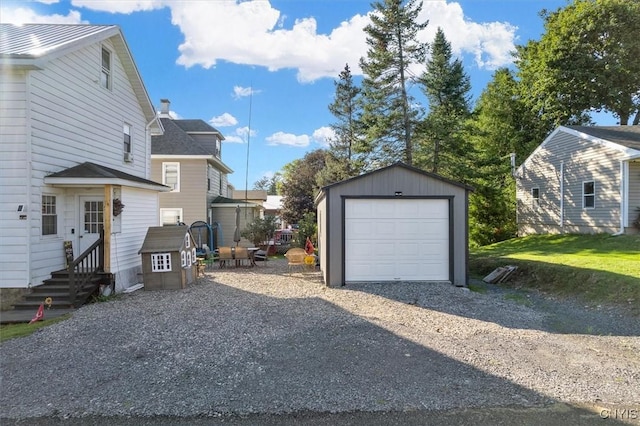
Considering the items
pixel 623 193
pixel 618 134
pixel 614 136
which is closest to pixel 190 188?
pixel 623 193

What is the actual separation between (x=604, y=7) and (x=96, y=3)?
31.7m

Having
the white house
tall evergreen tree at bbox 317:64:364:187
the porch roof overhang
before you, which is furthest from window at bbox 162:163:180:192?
tall evergreen tree at bbox 317:64:364:187

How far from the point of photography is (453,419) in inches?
133

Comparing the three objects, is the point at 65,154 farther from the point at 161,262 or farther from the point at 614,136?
the point at 614,136

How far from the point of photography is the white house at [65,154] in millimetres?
7836

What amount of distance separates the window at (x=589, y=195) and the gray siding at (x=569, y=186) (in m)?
0.14

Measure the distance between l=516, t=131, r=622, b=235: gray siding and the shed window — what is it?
53.7 ft

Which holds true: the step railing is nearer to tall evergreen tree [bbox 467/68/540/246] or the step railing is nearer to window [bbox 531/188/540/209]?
tall evergreen tree [bbox 467/68/540/246]

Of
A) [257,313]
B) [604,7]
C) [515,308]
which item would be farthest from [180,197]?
[604,7]

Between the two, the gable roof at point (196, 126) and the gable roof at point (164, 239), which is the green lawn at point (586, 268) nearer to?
the gable roof at point (164, 239)

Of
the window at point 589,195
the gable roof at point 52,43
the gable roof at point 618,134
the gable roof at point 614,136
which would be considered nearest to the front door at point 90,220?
the gable roof at point 52,43

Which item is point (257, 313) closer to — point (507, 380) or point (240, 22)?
point (507, 380)

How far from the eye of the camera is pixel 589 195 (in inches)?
641

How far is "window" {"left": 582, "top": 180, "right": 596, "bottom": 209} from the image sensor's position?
631 inches
